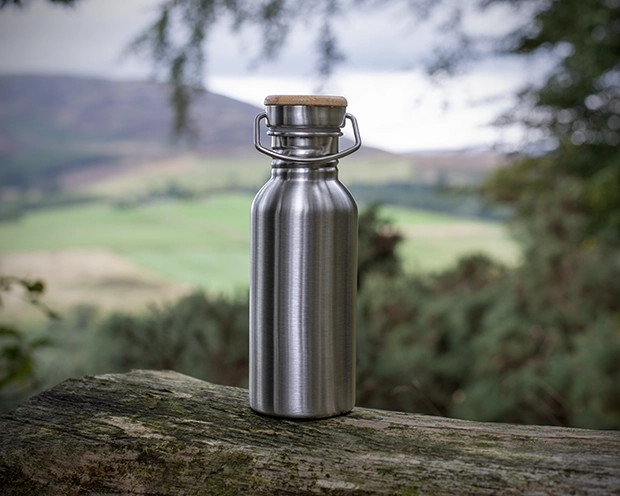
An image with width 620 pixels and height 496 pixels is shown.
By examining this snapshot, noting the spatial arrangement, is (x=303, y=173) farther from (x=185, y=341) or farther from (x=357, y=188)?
(x=357, y=188)

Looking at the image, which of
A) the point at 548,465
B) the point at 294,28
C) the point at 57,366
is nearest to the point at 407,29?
the point at 294,28

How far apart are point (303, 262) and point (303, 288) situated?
43mm

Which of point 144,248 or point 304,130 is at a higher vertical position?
point 304,130

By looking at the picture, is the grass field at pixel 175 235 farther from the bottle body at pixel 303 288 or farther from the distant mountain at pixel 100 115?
the bottle body at pixel 303 288

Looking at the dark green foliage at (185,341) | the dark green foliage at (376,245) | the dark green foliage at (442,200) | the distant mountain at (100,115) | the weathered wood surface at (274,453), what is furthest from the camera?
the dark green foliage at (442,200)

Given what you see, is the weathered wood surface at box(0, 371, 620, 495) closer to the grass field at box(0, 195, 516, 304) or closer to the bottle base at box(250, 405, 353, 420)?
the bottle base at box(250, 405, 353, 420)

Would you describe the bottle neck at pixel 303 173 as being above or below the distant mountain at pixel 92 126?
below

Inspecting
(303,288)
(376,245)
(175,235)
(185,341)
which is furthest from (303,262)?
(175,235)

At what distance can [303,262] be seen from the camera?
115cm

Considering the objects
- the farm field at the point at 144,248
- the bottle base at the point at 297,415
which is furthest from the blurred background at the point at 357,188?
the bottle base at the point at 297,415

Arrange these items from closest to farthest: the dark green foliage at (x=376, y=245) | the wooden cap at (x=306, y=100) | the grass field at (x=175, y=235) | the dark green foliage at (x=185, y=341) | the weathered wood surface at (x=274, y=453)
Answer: the weathered wood surface at (x=274, y=453), the wooden cap at (x=306, y=100), the dark green foliage at (x=185, y=341), the dark green foliage at (x=376, y=245), the grass field at (x=175, y=235)

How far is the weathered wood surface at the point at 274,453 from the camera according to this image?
0.97 meters

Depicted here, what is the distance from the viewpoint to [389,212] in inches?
170

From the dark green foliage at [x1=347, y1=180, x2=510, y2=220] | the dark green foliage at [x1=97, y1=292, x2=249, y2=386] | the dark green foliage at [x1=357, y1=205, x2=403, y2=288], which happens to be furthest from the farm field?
the dark green foliage at [x1=97, y1=292, x2=249, y2=386]
